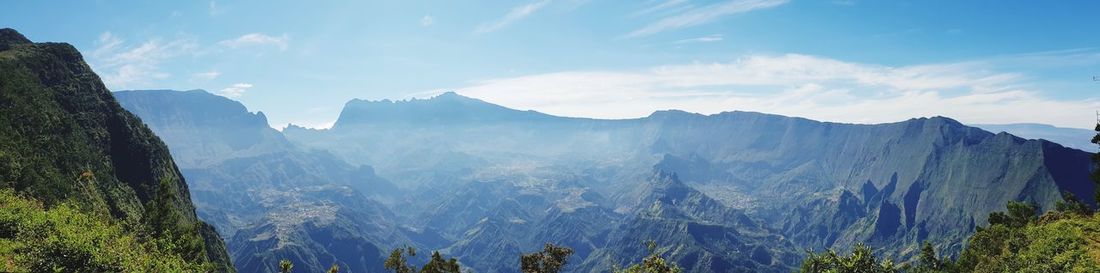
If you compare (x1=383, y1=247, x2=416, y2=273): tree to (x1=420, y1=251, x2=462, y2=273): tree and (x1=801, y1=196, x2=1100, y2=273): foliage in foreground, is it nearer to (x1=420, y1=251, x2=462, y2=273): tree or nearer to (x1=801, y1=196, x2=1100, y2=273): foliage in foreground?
(x1=420, y1=251, x2=462, y2=273): tree

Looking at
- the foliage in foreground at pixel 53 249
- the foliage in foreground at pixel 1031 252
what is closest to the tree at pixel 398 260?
the foliage in foreground at pixel 53 249

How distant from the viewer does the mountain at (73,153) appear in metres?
126

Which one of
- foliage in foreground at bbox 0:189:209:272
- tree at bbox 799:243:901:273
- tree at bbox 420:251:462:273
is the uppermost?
→ foliage in foreground at bbox 0:189:209:272

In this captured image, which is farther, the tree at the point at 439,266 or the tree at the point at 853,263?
the tree at the point at 853,263

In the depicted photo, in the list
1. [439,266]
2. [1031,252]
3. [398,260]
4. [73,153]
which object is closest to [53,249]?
[398,260]

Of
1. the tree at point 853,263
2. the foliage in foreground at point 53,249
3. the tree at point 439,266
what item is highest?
the foliage in foreground at point 53,249

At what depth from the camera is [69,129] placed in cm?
16188

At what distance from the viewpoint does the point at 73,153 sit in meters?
153

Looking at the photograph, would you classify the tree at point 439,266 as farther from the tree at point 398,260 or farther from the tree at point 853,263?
the tree at point 853,263

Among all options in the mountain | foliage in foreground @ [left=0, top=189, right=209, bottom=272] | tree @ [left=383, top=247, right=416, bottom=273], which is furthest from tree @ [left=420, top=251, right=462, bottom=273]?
the mountain

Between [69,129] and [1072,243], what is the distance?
226 meters

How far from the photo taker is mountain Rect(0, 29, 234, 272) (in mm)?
126250

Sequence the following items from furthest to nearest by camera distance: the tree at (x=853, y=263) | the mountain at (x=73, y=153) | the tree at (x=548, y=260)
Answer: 1. the mountain at (x=73, y=153)
2. the tree at (x=853, y=263)
3. the tree at (x=548, y=260)

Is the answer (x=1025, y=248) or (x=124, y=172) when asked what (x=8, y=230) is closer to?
(x=124, y=172)
